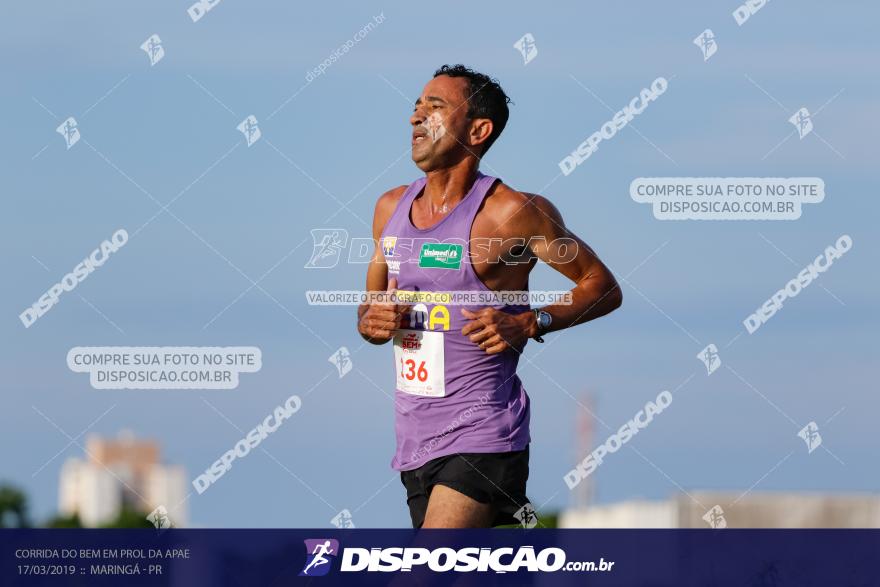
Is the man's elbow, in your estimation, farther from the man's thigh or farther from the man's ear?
the man's thigh

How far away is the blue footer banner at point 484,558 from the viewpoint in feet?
29.0

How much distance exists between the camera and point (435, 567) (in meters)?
8.66

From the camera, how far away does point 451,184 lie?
29.4ft

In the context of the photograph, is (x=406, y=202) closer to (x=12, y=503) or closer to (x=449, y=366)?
(x=449, y=366)

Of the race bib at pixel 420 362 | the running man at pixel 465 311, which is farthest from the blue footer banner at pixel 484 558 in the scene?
the race bib at pixel 420 362

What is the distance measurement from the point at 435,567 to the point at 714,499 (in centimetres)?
1306

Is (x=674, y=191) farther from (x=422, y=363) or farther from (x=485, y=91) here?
(x=422, y=363)

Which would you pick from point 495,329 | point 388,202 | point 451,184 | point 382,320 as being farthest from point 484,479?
point 388,202

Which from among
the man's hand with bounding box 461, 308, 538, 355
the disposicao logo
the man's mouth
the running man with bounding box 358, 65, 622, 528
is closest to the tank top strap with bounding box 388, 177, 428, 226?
the running man with bounding box 358, 65, 622, 528

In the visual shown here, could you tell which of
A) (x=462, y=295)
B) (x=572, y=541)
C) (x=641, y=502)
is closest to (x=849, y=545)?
(x=572, y=541)

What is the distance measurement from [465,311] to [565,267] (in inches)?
33.8

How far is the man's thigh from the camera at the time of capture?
335 inches

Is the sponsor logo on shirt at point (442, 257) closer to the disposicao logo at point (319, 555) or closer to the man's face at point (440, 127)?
the man's face at point (440, 127)

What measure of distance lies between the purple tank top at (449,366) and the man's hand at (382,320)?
0.11 metres
